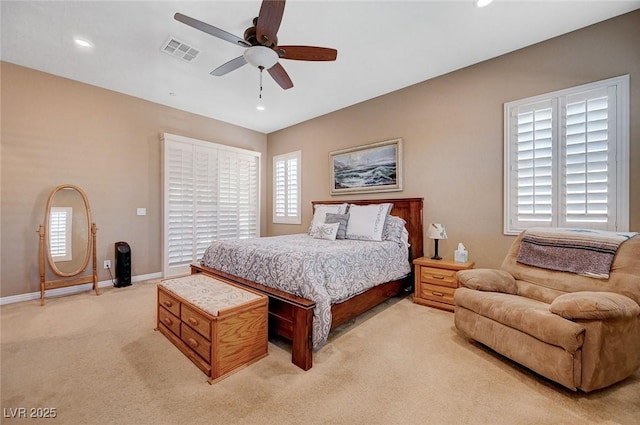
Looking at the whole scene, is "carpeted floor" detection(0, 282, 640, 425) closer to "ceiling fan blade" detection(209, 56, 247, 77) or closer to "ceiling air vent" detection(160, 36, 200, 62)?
"ceiling fan blade" detection(209, 56, 247, 77)

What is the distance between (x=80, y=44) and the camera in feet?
9.29

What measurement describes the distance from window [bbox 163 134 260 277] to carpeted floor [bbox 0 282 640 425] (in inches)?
82.5

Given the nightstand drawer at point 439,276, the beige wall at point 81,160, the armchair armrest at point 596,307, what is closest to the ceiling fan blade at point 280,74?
the nightstand drawer at point 439,276

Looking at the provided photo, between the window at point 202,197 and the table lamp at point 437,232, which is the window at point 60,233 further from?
the table lamp at point 437,232

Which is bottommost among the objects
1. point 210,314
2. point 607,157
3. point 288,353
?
point 288,353

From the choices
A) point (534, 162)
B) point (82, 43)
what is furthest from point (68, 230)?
point (534, 162)

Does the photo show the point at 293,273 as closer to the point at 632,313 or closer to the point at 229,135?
the point at 632,313

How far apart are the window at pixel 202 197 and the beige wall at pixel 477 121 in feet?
8.42

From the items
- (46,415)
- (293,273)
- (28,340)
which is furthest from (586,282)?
(28,340)

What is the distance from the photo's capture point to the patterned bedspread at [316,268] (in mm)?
2068

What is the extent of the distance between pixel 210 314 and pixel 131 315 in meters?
1.73

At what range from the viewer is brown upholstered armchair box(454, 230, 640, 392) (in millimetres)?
1578

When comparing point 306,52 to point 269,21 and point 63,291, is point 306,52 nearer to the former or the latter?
point 269,21

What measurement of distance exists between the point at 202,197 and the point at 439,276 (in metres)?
4.13
